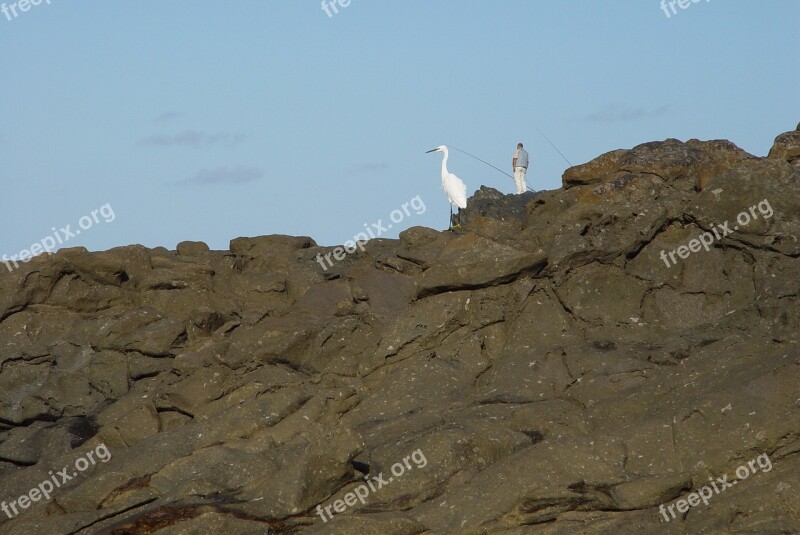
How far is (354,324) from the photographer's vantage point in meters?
23.3

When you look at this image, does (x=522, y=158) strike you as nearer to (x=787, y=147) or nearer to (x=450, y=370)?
(x=787, y=147)

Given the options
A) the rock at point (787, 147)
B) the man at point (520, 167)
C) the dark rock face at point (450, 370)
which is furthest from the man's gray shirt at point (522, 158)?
the rock at point (787, 147)

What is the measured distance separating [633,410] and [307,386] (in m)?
6.73

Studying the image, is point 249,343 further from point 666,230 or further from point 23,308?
point 666,230

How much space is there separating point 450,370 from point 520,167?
38.5 ft

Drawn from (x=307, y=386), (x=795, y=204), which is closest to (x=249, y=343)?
(x=307, y=386)

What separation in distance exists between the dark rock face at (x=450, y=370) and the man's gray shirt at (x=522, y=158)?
3.88 m

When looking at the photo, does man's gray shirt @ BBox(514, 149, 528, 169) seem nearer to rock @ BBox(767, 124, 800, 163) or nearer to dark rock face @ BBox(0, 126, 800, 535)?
dark rock face @ BBox(0, 126, 800, 535)

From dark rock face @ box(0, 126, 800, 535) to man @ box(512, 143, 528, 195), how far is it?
3.85 m

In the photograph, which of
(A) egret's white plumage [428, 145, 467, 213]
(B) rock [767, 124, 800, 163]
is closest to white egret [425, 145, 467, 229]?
(A) egret's white plumage [428, 145, 467, 213]

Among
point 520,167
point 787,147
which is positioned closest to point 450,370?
point 787,147

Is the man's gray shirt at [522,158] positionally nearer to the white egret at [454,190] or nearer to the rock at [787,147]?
the white egret at [454,190]

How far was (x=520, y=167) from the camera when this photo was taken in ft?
104

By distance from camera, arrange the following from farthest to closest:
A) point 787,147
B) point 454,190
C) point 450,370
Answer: point 454,190
point 787,147
point 450,370
